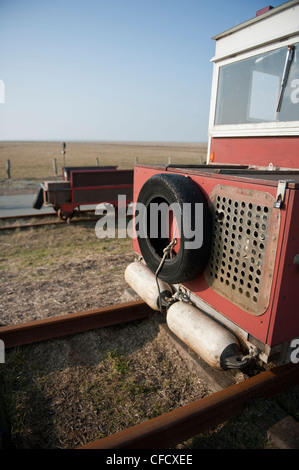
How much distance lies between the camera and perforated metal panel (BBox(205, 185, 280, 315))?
1988 millimetres

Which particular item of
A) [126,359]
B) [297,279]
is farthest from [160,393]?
[297,279]

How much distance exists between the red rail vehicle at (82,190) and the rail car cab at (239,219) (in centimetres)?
469

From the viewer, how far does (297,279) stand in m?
2.04

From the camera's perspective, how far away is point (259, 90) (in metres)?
3.67

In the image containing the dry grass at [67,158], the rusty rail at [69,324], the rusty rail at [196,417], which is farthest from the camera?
the dry grass at [67,158]

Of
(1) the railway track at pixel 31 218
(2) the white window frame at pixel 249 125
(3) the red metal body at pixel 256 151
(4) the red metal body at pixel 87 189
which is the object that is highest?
(2) the white window frame at pixel 249 125

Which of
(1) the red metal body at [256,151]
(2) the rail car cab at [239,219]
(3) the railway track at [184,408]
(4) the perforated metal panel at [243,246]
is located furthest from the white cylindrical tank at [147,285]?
(1) the red metal body at [256,151]

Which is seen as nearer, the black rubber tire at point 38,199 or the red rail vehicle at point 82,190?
the red rail vehicle at point 82,190

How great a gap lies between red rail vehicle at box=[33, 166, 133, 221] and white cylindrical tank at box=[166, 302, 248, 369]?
593 cm

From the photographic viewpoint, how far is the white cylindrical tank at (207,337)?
2230mm

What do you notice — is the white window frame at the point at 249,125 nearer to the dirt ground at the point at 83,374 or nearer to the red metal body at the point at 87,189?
the dirt ground at the point at 83,374

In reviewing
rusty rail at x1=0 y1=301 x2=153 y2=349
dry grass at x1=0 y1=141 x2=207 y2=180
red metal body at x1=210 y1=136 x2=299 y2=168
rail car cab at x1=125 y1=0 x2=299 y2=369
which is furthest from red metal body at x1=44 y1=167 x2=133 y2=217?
dry grass at x1=0 y1=141 x2=207 y2=180

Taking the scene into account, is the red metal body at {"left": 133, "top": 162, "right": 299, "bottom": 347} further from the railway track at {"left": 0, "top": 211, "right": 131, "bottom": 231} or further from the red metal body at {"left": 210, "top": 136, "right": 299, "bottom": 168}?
the railway track at {"left": 0, "top": 211, "right": 131, "bottom": 231}

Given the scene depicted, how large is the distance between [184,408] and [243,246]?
113cm
